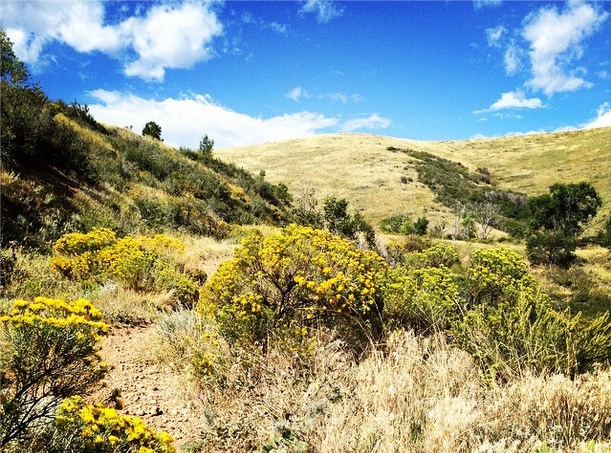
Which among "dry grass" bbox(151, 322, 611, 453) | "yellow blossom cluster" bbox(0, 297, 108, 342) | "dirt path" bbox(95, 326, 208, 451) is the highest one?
"yellow blossom cluster" bbox(0, 297, 108, 342)

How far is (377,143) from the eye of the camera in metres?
99.4

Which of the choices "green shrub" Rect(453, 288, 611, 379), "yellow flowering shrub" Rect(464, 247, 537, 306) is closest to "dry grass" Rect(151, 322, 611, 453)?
"green shrub" Rect(453, 288, 611, 379)

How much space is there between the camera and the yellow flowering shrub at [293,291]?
14.5 feet

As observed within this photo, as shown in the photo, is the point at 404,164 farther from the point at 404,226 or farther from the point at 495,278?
the point at 495,278

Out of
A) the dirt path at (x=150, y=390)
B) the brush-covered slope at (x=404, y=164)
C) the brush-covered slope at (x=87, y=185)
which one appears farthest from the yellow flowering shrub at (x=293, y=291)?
the brush-covered slope at (x=404, y=164)

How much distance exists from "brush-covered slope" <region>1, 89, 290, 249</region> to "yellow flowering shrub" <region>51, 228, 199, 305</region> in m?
1.32

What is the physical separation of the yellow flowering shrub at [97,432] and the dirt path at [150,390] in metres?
0.72

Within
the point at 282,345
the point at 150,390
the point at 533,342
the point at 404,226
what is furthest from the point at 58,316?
the point at 404,226

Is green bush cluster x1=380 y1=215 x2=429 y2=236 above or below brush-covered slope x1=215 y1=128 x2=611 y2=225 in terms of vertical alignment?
below

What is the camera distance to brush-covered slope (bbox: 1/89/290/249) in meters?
9.23

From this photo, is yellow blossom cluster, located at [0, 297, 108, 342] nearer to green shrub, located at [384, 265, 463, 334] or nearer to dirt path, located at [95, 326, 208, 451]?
dirt path, located at [95, 326, 208, 451]

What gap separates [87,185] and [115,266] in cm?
736

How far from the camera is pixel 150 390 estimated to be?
13.5 feet

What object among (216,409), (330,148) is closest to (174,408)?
(216,409)
